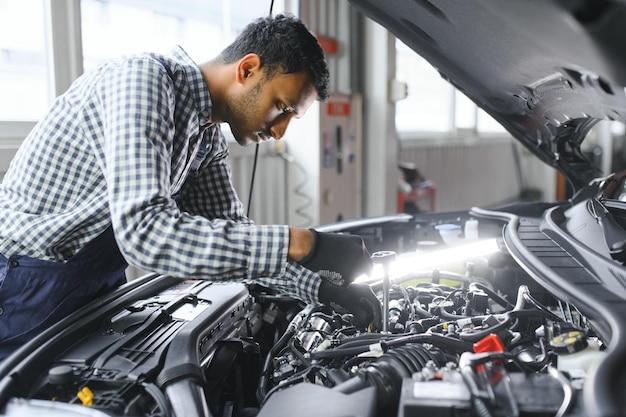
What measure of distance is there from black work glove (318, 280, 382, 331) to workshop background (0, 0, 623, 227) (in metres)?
1.02

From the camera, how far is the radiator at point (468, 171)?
593 centimetres

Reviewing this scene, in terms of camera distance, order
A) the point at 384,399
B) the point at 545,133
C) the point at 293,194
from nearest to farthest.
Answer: the point at 384,399, the point at 545,133, the point at 293,194

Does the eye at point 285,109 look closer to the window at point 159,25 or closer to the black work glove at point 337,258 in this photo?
the black work glove at point 337,258

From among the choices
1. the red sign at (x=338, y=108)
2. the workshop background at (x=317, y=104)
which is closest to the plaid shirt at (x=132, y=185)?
the workshop background at (x=317, y=104)

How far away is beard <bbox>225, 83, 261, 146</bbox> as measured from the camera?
1.39 meters

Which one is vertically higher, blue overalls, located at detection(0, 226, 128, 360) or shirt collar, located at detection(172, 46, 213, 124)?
shirt collar, located at detection(172, 46, 213, 124)

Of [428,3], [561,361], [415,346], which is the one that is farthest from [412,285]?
[428,3]

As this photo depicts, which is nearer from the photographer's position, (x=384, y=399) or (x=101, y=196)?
(x=384, y=399)

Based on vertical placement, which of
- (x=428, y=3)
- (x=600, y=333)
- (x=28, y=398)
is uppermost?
(x=428, y=3)

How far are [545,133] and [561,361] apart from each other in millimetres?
1125

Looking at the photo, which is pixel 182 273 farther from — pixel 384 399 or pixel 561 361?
pixel 561 361

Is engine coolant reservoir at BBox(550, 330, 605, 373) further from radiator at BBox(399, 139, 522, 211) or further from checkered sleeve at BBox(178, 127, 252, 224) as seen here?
radiator at BBox(399, 139, 522, 211)

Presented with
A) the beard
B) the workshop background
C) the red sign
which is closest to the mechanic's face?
the beard

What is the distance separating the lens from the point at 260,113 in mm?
1401
